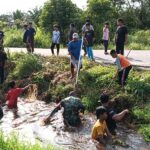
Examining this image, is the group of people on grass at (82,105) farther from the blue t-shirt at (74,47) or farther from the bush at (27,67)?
the bush at (27,67)

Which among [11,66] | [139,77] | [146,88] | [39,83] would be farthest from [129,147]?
[11,66]

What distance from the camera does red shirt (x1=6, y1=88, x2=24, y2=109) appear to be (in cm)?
1425

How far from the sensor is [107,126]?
430 inches

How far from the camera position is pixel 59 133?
11477 millimetres

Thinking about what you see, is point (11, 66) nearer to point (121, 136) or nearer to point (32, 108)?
point (32, 108)

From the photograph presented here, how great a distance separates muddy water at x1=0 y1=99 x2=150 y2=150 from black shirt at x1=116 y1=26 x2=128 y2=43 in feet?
12.7

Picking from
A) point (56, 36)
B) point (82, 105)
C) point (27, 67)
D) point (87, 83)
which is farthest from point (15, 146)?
point (56, 36)

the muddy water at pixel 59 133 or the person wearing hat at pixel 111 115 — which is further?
the person wearing hat at pixel 111 115

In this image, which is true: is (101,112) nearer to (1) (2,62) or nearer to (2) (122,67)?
(2) (122,67)

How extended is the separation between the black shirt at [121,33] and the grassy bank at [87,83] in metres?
1.09

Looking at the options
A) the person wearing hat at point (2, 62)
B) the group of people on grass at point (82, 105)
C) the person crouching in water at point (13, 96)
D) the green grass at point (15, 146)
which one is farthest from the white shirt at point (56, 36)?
the green grass at point (15, 146)

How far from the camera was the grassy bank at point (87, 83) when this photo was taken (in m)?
12.5

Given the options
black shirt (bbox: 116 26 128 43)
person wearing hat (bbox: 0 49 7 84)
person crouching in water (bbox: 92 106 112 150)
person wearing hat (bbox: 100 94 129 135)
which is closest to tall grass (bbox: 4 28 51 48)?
person wearing hat (bbox: 0 49 7 84)

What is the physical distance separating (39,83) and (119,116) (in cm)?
625
